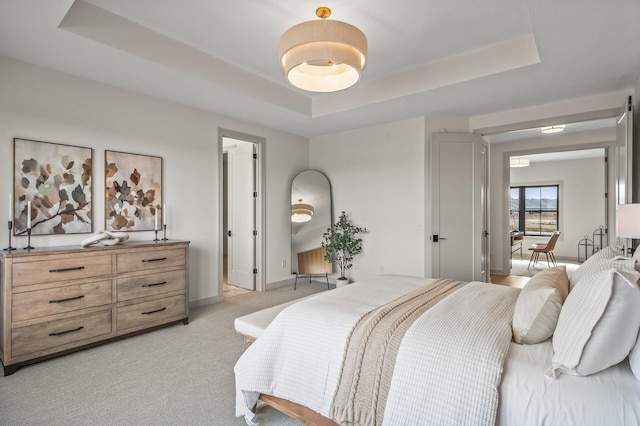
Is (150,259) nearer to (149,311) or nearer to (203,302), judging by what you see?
(149,311)

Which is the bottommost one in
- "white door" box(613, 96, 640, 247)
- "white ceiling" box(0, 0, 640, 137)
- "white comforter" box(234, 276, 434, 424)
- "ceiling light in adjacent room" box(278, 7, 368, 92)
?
"white comforter" box(234, 276, 434, 424)

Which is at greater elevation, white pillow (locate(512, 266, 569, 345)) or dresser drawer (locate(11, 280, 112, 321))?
white pillow (locate(512, 266, 569, 345))

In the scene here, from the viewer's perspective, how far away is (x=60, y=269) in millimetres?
2756

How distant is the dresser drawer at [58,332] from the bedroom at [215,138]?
0.81m

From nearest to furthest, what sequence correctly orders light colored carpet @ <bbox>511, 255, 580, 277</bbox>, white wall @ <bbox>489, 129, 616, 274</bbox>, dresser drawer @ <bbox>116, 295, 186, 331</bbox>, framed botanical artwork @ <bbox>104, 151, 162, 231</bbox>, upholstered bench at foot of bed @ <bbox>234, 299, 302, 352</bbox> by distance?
upholstered bench at foot of bed @ <bbox>234, 299, 302, 352</bbox>
dresser drawer @ <bbox>116, 295, 186, 331</bbox>
framed botanical artwork @ <bbox>104, 151, 162, 231</bbox>
white wall @ <bbox>489, 129, 616, 274</bbox>
light colored carpet @ <bbox>511, 255, 580, 277</bbox>

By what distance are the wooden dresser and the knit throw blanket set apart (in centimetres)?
245

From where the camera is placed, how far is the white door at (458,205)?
4516mm

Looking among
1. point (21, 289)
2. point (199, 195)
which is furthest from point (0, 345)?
point (199, 195)

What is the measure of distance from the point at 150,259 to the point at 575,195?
382 inches

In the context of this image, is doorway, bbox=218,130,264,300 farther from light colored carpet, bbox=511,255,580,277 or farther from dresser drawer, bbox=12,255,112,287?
light colored carpet, bbox=511,255,580,277

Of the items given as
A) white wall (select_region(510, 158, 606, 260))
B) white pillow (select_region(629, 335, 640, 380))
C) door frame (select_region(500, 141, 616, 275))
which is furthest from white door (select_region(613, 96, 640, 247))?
white wall (select_region(510, 158, 606, 260))

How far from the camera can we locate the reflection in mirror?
5.52m

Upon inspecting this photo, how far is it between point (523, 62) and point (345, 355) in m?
3.06

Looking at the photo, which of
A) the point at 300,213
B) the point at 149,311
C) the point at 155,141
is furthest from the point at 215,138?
the point at 149,311
